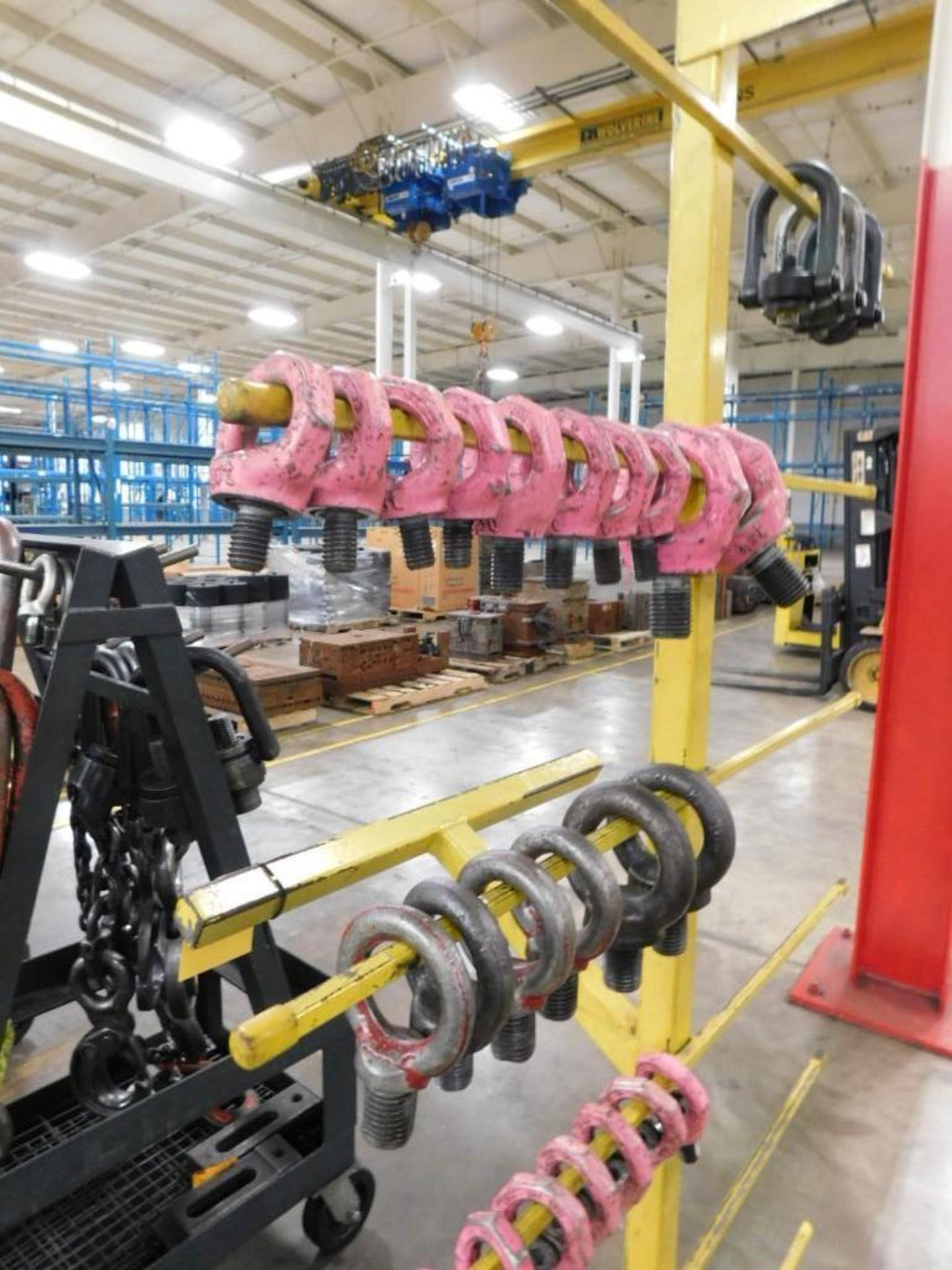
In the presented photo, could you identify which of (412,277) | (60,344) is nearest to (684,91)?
(412,277)

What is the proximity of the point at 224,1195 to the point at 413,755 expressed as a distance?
426 cm

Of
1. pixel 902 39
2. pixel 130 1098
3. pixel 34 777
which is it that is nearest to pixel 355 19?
pixel 902 39

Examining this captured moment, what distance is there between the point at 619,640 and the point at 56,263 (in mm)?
9848

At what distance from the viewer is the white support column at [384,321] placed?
28.4ft

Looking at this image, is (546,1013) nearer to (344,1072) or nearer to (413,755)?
(344,1072)

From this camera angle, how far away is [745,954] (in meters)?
3.53

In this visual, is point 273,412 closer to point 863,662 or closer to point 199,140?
point 863,662

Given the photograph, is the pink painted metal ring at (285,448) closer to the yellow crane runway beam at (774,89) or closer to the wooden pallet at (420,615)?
the yellow crane runway beam at (774,89)

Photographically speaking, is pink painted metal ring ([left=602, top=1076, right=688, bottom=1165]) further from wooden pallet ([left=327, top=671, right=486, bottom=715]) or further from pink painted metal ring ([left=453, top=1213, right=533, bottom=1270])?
wooden pallet ([left=327, top=671, right=486, bottom=715])

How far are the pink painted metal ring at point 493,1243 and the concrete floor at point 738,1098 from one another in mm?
1105

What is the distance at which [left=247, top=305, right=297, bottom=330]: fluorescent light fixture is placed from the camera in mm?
15664

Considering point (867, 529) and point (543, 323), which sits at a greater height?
point (543, 323)

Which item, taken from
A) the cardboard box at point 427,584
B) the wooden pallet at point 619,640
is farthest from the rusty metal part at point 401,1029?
the wooden pallet at point 619,640

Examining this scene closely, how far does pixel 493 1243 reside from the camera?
3.87ft
